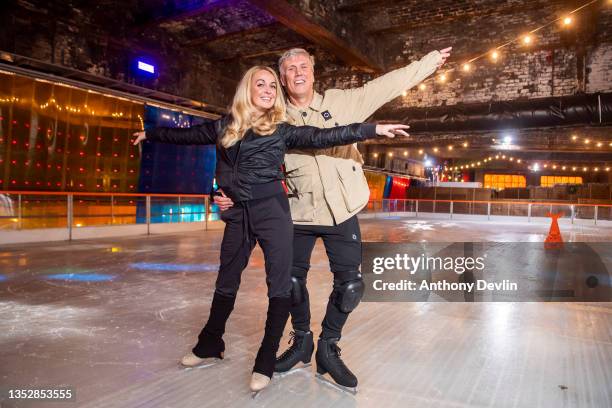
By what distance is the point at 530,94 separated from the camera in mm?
9914

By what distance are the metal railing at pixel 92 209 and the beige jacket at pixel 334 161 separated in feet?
20.9

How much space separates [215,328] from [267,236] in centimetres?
54

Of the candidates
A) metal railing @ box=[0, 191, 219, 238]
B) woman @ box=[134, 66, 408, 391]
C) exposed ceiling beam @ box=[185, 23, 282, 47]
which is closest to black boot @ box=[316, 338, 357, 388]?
woman @ box=[134, 66, 408, 391]

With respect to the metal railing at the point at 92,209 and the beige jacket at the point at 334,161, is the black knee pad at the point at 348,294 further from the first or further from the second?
the metal railing at the point at 92,209

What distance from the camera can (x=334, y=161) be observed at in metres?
1.86

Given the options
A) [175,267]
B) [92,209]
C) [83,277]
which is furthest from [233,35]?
[83,277]

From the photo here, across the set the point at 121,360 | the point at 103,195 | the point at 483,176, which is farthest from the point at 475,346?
the point at 483,176

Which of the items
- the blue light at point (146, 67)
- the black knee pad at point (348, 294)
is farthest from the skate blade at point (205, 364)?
the blue light at point (146, 67)

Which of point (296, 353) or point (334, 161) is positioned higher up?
point (334, 161)

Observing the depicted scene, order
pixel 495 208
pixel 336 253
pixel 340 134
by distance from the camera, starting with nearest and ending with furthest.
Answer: pixel 340 134
pixel 336 253
pixel 495 208

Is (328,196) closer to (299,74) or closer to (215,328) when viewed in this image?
(299,74)

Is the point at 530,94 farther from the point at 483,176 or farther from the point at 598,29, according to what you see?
the point at 483,176

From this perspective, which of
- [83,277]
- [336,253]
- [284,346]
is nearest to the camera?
[336,253]

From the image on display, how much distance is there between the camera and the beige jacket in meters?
1.82
